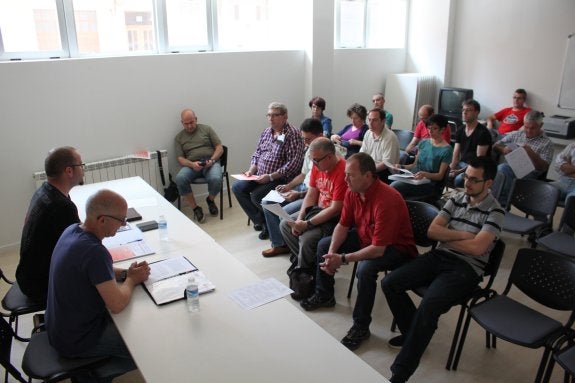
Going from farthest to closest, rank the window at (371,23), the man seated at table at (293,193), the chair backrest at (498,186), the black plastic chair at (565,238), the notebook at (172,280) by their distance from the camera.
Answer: the window at (371,23), the chair backrest at (498,186), the man seated at table at (293,193), the black plastic chair at (565,238), the notebook at (172,280)

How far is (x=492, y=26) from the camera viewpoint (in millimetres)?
6945

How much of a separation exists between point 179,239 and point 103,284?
3.13 ft

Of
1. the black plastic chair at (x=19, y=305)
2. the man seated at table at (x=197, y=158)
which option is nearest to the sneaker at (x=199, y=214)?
the man seated at table at (x=197, y=158)

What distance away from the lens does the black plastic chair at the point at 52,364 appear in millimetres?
2041

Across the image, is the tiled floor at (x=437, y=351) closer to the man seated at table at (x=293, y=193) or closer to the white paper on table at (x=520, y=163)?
the man seated at table at (x=293, y=193)

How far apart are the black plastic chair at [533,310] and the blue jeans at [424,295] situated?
15 cm

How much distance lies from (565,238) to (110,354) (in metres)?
3.39

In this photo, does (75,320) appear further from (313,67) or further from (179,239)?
(313,67)

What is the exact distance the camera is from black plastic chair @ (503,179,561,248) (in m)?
3.81

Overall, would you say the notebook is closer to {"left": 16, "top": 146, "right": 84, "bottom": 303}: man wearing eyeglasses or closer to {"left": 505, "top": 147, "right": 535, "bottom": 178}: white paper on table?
{"left": 16, "top": 146, "right": 84, "bottom": 303}: man wearing eyeglasses

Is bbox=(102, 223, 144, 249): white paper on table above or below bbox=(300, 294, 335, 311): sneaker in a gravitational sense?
above

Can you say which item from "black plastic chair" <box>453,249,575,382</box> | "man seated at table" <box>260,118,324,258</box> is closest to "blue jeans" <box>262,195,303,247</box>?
"man seated at table" <box>260,118,324,258</box>

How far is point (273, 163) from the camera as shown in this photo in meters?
4.82

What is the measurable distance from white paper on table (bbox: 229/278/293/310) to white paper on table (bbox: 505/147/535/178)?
3272mm
